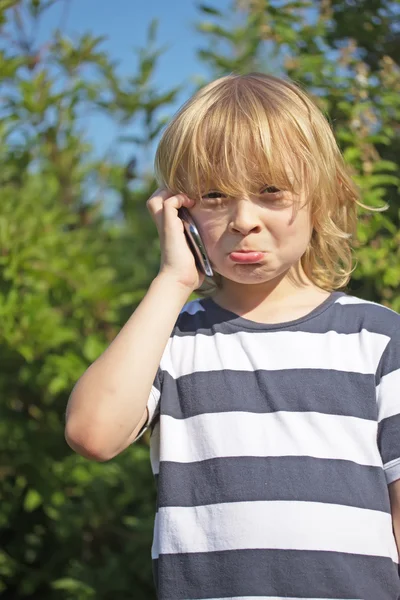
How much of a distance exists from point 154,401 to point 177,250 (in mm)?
330

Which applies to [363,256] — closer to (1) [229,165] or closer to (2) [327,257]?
(2) [327,257]

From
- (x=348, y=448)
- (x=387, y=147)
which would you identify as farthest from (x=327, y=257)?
(x=387, y=147)

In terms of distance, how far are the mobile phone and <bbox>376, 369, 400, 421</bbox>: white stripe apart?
0.43m

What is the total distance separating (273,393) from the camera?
170cm

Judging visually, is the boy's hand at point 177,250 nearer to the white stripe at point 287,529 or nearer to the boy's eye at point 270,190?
the boy's eye at point 270,190

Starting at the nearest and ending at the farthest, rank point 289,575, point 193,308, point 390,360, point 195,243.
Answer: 1. point 289,575
2. point 390,360
3. point 195,243
4. point 193,308

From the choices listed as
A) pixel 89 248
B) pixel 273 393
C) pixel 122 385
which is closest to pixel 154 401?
pixel 122 385

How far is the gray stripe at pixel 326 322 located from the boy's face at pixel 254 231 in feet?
0.35

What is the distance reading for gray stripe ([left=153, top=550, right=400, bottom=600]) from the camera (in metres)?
1.57

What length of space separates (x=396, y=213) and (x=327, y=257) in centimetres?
77

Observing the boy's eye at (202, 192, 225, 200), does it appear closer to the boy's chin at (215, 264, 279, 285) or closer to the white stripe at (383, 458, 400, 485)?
the boy's chin at (215, 264, 279, 285)

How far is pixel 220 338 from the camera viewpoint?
5.93 feet

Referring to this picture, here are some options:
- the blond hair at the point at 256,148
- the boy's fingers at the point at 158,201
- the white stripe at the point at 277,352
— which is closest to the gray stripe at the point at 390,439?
the white stripe at the point at 277,352

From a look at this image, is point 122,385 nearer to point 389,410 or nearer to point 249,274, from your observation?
point 249,274
